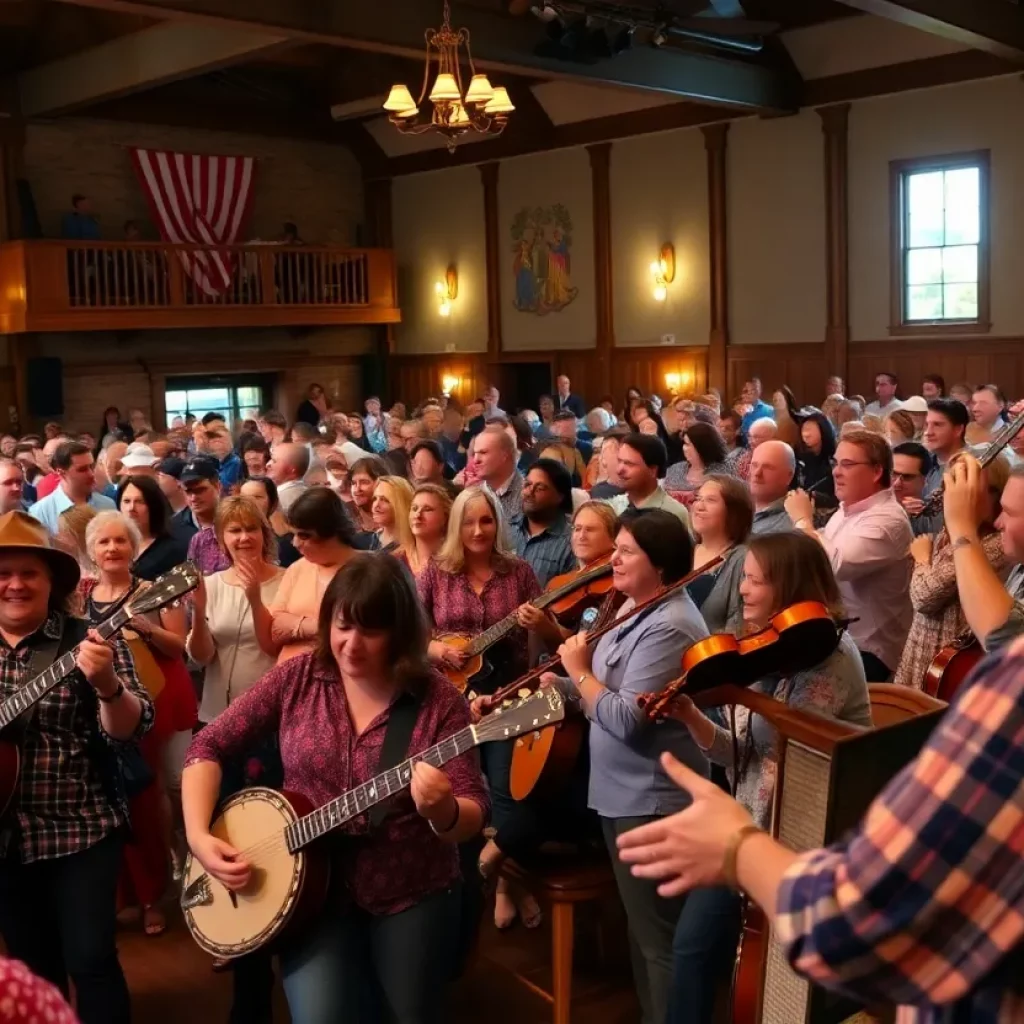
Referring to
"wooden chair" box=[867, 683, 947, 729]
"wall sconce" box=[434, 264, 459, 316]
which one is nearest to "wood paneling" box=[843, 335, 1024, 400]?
"wall sconce" box=[434, 264, 459, 316]

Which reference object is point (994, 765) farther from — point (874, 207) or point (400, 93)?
point (874, 207)

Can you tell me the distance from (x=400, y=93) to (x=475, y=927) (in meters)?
7.00

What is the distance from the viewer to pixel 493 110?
30.3ft

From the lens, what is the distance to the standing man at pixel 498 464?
579 centimetres

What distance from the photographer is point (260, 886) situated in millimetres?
2549

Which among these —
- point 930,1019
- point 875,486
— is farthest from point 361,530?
point 930,1019

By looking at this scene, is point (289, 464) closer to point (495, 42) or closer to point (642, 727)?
point (642, 727)

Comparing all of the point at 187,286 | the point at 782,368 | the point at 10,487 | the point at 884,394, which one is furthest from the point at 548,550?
the point at 187,286

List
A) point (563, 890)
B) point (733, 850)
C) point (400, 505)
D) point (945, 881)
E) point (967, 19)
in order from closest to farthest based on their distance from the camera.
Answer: point (945, 881) < point (733, 850) < point (563, 890) < point (400, 505) < point (967, 19)

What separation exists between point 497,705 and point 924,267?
40.3 ft

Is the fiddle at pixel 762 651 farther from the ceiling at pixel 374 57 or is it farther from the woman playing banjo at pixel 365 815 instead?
the ceiling at pixel 374 57

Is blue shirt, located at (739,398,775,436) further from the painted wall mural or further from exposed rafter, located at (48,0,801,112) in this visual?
the painted wall mural

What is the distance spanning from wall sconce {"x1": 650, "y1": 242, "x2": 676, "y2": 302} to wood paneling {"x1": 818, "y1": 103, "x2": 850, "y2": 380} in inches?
84.7

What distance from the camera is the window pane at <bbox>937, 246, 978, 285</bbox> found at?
13.6 m
